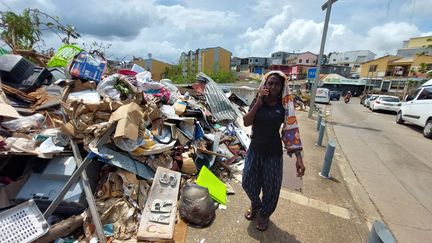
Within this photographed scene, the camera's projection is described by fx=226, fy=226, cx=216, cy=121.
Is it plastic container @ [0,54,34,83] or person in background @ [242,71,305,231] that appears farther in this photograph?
plastic container @ [0,54,34,83]

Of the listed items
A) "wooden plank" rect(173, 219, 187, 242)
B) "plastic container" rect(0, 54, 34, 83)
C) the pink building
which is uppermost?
the pink building

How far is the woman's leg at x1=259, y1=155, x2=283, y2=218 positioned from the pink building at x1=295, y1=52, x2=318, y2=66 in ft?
216

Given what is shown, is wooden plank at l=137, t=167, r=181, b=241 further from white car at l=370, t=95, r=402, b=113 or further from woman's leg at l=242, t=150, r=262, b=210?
white car at l=370, t=95, r=402, b=113

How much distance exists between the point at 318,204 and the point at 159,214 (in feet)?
7.91

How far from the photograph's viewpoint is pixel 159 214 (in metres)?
2.67

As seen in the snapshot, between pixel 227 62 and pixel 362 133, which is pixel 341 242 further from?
pixel 227 62

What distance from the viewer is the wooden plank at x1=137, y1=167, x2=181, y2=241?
2410 millimetres

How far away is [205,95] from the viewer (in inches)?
254

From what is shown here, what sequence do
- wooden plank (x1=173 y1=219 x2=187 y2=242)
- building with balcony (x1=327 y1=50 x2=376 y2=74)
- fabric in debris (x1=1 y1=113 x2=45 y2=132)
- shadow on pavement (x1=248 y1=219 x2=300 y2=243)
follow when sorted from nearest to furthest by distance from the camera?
wooden plank (x1=173 y1=219 x2=187 y2=242)
shadow on pavement (x1=248 y1=219 x2=300 y2=243)
fabric in debris (x1=1 y1=113 x2=45 y2=132)
building with balcony (x1=327 y1=50 x2=376 y2=74)

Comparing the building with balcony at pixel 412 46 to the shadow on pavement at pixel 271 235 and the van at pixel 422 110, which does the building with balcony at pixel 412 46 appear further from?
the shadow on pavement at pixel 271 235

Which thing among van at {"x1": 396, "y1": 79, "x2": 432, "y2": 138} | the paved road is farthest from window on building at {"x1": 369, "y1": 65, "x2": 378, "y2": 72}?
the paved road

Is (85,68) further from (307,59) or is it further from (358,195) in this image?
(307,59)

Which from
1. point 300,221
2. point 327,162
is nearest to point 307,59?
point 327,162

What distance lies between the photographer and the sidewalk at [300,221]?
2674mm
